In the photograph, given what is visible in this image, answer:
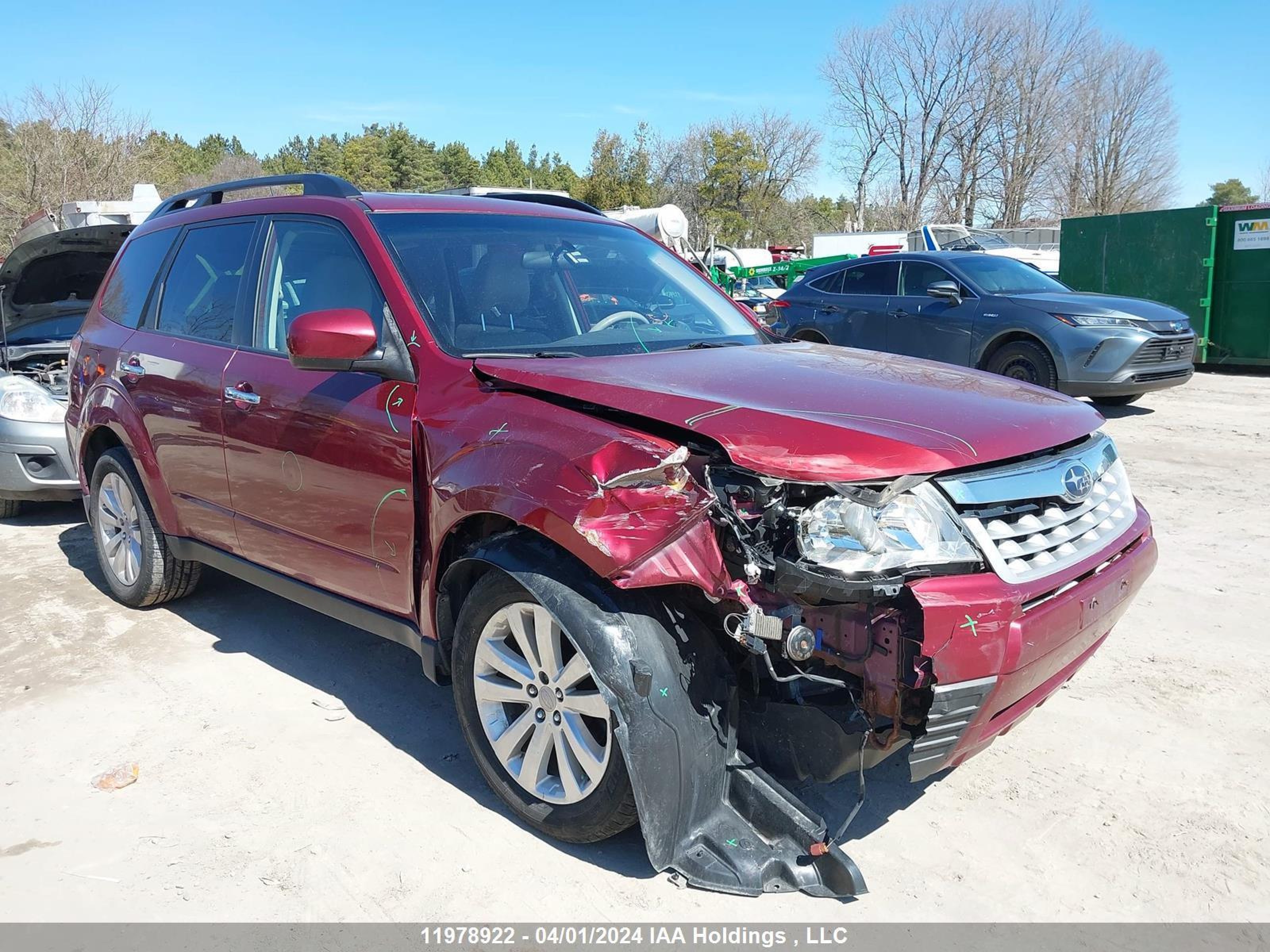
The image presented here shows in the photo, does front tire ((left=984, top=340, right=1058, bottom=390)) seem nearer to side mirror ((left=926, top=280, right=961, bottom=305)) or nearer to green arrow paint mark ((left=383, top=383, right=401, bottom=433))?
side mirror ((left=926, top=280, right=961, bottom=305))

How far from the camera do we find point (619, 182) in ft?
179

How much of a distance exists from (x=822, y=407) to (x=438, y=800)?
1770mm

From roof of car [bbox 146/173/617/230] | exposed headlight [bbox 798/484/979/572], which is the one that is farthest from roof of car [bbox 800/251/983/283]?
exposed headlight [bbox 798/484/979/572]

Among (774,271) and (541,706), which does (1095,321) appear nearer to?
(541,706)

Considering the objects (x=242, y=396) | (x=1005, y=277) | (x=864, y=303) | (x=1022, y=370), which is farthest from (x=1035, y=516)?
(x=864, y=303)

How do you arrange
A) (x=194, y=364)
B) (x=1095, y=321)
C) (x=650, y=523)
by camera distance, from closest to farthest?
(x=650, y=523) → (x=194, y=364) → (x=1095, y=321)

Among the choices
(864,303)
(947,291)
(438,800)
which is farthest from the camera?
(864,303)

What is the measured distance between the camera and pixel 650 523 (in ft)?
8.07

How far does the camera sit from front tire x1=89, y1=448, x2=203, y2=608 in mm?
4668

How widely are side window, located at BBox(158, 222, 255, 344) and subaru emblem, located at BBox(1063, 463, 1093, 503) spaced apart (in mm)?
3193

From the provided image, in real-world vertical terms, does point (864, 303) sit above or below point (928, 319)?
above

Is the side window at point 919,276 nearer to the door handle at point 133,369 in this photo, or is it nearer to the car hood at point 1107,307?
the car hood at point 1107,307

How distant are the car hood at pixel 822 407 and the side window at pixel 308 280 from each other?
67cm

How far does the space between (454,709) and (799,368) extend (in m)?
1.88
